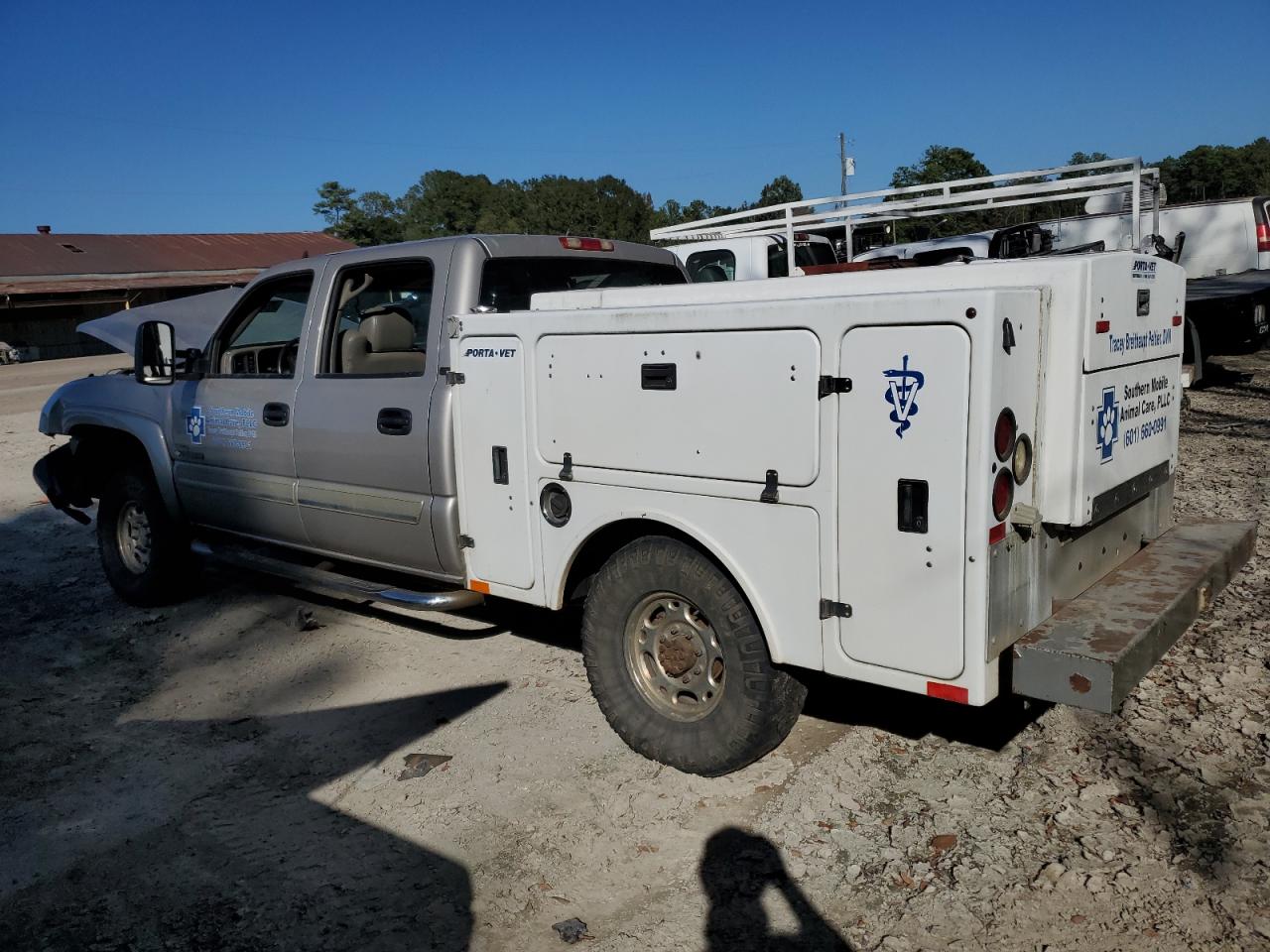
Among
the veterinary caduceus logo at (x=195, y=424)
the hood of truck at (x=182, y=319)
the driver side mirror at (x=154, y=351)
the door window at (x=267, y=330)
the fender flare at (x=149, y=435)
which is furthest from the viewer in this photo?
the hood of truck at (x=182, y=319)

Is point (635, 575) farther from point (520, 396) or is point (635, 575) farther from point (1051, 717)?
point (1051, 717)

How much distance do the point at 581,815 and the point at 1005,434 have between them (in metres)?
2.03

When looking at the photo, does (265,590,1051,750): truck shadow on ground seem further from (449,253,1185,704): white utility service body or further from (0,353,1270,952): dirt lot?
(449,253,1185,704): white utility service body

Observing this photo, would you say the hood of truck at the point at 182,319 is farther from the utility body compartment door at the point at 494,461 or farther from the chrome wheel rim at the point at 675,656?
the chrome wheel rim at the point at 675,656

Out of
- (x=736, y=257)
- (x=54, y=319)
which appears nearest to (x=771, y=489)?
(x=736, y=257)

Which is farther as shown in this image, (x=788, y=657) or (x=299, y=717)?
(x=299, y=717)

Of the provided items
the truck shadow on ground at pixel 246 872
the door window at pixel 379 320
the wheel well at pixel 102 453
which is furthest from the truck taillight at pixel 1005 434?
the wheel well at pixel 102 453

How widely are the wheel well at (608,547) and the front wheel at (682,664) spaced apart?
1.2 inches

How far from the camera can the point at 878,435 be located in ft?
10.6

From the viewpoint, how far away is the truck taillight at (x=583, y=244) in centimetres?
529

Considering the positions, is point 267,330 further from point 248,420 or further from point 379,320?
point 379,320

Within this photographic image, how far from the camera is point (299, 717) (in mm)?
4949

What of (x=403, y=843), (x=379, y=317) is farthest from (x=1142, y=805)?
(x=379, y=317)

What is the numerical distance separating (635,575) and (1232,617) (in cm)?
319
